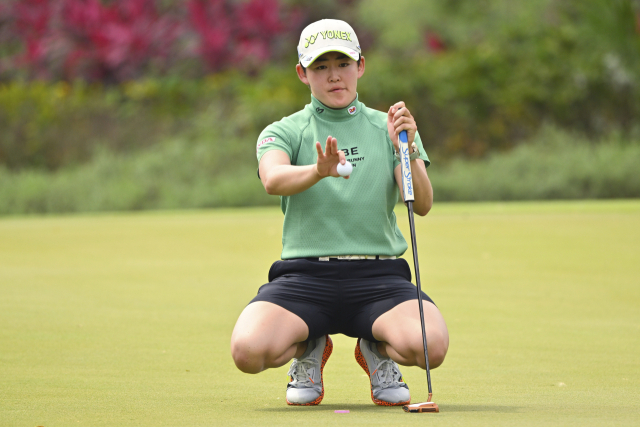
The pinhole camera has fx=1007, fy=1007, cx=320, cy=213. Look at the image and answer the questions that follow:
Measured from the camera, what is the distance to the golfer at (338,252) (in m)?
3.92

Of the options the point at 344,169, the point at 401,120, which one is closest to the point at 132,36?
the point at 401,120

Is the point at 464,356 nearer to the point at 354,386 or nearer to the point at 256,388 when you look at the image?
the point at 354,386

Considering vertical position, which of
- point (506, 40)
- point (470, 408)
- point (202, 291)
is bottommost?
point (470, 408)

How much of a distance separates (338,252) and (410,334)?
463 mm

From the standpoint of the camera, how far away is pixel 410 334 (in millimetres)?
3855

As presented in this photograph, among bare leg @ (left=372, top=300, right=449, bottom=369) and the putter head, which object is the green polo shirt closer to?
bare leg @ (left=372, top=300, right=449, bottom=369)

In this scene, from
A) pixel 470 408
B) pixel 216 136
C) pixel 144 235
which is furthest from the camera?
pixel 216 136

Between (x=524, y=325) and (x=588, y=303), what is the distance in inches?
45.9

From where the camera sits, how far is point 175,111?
23.1 metres

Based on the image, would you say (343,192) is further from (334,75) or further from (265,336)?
(265,336)

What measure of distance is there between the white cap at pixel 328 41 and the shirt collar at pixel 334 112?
18 centimetres

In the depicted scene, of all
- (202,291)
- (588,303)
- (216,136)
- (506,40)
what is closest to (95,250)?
(202,291)

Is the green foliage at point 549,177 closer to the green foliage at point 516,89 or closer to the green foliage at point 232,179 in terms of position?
the green foliage at point 232,179

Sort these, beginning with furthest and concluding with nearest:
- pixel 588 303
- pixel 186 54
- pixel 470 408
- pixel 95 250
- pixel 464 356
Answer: pixel 186 54, pixel 95 250, pixel 588 303, pixel 464 356, pixel 470 408
